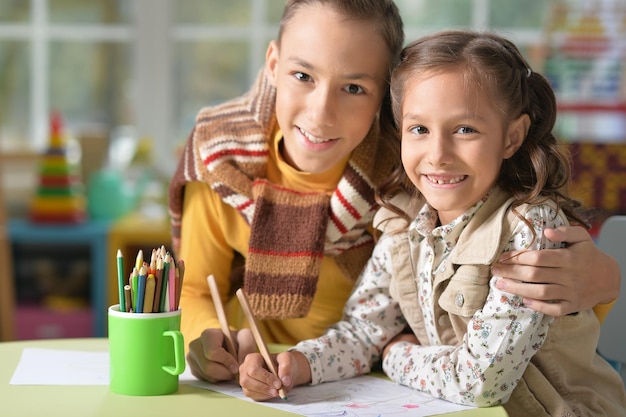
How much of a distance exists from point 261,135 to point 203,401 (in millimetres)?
475

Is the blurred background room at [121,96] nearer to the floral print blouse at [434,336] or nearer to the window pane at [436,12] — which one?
the window pane at [436,12]

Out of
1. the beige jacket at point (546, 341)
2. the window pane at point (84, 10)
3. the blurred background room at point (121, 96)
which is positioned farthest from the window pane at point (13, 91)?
A: the beige jacket at point (546, 341)

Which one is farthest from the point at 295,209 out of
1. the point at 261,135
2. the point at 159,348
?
the point at 159,348

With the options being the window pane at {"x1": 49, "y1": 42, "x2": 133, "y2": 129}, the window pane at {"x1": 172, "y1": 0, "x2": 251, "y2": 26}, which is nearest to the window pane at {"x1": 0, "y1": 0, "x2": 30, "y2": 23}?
the window pane at {"x1": 49, "y1": 42, "x2": 133, "y2": 129}

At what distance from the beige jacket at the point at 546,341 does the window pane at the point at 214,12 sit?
2.15 meters

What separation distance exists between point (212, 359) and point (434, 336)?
0.99 ft

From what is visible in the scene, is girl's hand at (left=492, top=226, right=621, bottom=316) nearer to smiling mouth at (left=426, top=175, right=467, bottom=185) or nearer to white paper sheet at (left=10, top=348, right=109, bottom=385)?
smiling mouth at (left=426, top=175, right=467, bottom=185)

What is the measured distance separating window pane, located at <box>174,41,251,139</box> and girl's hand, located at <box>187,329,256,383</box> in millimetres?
2131

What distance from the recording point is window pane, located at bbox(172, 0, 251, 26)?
3174 millimetres

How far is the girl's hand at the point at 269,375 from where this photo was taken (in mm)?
1050

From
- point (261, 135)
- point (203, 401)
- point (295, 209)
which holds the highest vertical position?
point (261, 135)

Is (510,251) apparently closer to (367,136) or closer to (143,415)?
(367,136)

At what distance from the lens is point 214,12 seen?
3.19 meters

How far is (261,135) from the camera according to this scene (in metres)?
1.36
